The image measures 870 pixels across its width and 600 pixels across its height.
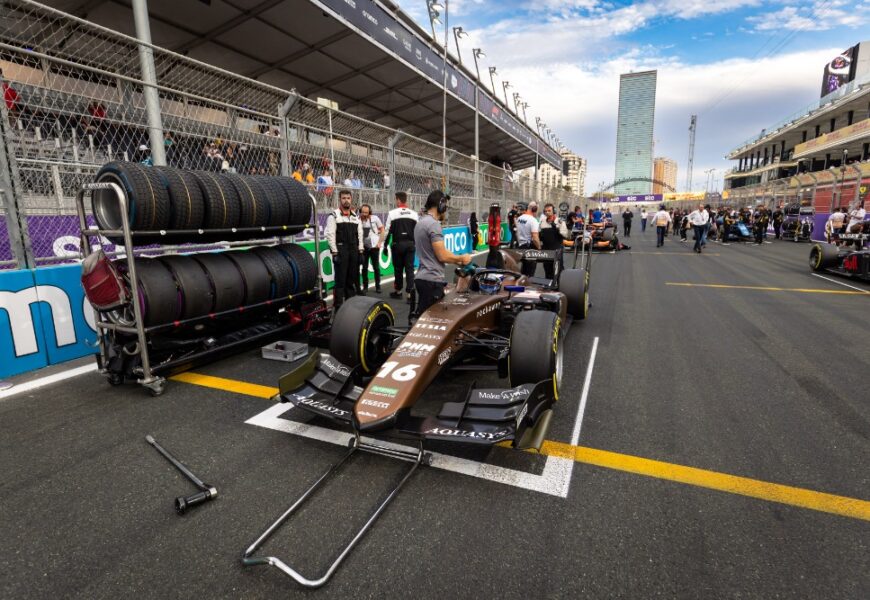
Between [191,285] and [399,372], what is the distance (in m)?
2.43

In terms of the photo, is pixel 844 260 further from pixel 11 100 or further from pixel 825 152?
pixel 825 152

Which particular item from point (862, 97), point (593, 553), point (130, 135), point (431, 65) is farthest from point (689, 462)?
point (862, 97)

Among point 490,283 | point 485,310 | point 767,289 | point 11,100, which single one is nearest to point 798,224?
point 767,289

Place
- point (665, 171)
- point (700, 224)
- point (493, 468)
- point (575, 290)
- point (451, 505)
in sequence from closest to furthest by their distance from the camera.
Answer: point (451, 505) → point (493, 468) → point (575, 290) → point (700, 224) → point (665, 171)

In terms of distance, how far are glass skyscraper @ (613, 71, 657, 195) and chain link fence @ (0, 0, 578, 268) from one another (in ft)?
421

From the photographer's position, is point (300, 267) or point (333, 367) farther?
point (300, 267)

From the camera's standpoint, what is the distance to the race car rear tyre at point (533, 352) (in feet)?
10.00

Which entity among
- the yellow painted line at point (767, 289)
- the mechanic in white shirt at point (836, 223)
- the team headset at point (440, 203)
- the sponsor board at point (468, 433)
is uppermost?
the team headset at point (440, 203)

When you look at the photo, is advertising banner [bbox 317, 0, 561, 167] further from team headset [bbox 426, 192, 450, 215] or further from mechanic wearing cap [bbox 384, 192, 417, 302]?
team headset [bbox 426, 192, 450, 215]

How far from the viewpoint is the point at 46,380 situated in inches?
154

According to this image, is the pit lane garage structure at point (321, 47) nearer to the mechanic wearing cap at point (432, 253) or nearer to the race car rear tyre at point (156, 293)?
the race car rear tyre at point (156, 293)

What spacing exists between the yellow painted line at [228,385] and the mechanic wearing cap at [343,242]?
2683mm

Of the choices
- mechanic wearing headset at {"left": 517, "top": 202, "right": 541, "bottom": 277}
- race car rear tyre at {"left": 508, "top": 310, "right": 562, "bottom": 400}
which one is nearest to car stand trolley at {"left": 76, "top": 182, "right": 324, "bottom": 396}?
race car rear tyre at {"left": 508, "top": 310, "right": 562, "bottom": 400}

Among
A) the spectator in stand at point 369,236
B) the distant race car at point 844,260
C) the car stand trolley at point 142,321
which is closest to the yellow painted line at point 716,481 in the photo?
the car stand trolley at point 142,321
